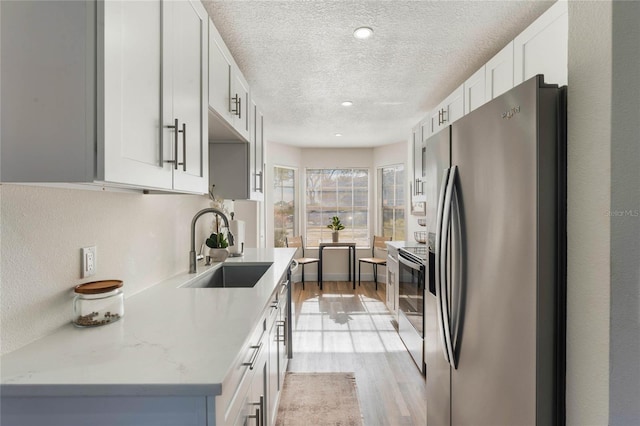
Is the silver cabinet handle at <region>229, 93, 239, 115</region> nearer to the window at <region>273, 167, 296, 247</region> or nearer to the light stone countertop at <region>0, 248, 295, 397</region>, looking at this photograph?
the light stone countertop at <region>0, 248, 295, 397</region>

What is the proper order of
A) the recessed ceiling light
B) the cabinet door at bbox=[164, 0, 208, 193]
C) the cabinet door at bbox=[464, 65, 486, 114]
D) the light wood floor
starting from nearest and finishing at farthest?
the cabinet door at bbox=[164, 0, 208, 193] → the recessed ceiling light → the light wood floor → the cabinet door at bbox=[464, 65, 486, 114]

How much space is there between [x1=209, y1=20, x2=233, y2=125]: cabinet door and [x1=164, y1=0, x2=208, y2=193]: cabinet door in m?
0.09

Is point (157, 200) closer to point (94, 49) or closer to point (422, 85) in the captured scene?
point (94, 49)

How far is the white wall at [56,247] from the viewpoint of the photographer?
3.03 feet

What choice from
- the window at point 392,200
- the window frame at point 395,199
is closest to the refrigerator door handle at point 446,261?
the window frame at point 395,199

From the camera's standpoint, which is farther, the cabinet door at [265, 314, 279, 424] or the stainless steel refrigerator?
the cabinet door at [265, 314, 279, 424]

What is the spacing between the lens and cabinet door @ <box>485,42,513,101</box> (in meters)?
2.01

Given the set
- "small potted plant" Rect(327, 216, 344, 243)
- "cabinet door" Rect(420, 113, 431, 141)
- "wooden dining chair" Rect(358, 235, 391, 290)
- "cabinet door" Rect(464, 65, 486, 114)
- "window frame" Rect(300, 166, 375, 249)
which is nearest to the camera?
"cabinet door" Rect(464, 65, 486, 114)

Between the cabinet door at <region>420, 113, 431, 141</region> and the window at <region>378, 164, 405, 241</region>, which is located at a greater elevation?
the cabinet door at <region>420, 113, 431, 141</region>

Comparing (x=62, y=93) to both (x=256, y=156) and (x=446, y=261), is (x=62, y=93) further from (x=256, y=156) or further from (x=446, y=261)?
(x=256, y=156)

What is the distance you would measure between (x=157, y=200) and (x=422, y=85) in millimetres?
2339

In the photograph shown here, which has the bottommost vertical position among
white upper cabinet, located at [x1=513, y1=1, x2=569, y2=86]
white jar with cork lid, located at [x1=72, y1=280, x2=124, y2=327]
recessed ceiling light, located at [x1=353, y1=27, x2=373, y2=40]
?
white jar with cork lid, located at [x1=72, y1=280, x2=124, y2=327]

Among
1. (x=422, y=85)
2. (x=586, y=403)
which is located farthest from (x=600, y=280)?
(x=422, y=85)

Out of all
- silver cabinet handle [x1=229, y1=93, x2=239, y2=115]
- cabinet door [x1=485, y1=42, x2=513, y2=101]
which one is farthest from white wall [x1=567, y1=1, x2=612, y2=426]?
silver cabinet handle [x1=229, y1=93, x2=239, y2=115]
